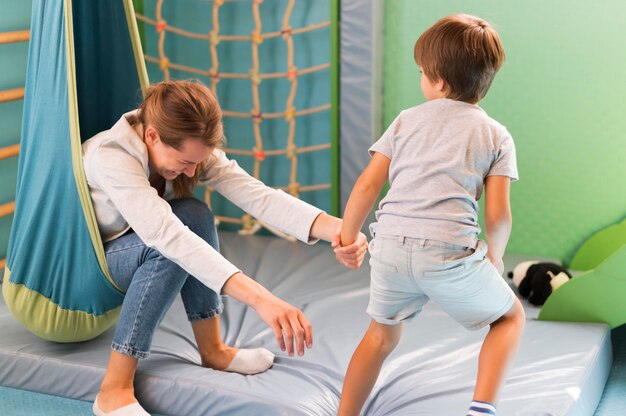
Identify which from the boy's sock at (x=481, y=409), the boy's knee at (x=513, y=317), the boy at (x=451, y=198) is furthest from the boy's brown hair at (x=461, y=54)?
the boy's sock at (x=481, y=409)

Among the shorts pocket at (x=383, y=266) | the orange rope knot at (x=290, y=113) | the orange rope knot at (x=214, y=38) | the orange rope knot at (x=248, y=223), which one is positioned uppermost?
the orange rope knot at (x=214, y=38)

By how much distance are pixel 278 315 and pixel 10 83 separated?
1.30 meters

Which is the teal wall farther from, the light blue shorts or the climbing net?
the light blue shorts

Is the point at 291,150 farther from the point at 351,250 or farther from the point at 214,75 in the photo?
the point at 351,250

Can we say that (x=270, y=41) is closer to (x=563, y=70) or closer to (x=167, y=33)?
(x=167, y=33)

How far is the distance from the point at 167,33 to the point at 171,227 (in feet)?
4.76

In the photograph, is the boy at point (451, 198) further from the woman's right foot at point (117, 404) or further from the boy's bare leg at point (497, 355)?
the woman's right foot at point (117, 404)

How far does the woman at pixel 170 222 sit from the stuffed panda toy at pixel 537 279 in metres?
0.72

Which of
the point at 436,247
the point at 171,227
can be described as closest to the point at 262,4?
the point at 171,227

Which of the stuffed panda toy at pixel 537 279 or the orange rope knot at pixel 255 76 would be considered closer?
the stuffed panda toy at pixel 537 279

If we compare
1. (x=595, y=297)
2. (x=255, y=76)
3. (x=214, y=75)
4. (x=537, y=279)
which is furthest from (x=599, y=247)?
(x=214, y=75)

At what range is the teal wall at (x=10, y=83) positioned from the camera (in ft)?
7.29

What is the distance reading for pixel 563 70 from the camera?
2.33 meters

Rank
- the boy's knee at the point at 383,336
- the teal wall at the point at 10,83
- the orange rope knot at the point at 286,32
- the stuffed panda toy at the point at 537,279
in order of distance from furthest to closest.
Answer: the orange rope knot at the point at 286,32
the teal wall at the point at 10,83
the stuffed panda toy at the point at 537,279
the boy's knee at the point at 383,336
